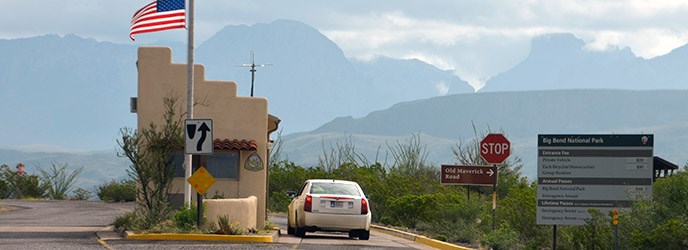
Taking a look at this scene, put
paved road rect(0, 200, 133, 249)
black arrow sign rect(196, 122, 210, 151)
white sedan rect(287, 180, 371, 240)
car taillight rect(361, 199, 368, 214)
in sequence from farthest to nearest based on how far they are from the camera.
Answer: car taillight rect(361, 199, 368, 214), white sedan rect(287, 180, 371, 240), black arrow sign rect(196, 122, 210, 151), paved road rect(0, 200, 133, 249)

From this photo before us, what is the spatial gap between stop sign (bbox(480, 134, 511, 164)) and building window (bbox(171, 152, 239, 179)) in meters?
6.84

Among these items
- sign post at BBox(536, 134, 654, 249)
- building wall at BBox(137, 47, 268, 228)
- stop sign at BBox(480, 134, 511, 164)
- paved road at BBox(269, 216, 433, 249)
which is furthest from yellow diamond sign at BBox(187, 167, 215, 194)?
stop sign at BBox(480, 134, 511, 164)

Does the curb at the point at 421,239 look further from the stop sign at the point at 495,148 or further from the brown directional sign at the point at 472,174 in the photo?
the stop sign at the point at 495,148

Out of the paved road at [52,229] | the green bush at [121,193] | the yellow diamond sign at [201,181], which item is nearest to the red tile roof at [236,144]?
the paved road at [52,229]

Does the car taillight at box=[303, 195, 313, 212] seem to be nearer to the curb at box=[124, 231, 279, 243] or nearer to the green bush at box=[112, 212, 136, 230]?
the curb at box=[124, 231, 279, 243]

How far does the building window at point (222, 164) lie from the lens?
31719 millimetres

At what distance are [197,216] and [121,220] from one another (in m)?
2.68

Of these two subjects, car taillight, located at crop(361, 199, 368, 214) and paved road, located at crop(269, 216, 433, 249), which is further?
car taillight, located at crop(361, 199, 368, 214)

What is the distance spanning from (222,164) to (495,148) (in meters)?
7.62

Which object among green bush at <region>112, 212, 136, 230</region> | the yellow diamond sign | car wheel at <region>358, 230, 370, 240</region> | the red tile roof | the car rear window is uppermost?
the red tile roof

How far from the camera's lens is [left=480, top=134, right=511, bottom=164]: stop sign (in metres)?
33.2

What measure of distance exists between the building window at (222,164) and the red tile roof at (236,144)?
0.64m

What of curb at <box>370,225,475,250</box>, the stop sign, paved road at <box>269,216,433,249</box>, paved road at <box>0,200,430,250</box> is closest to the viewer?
paved road at <box>0,200,430,250</box>

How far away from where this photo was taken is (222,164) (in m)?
31.8
